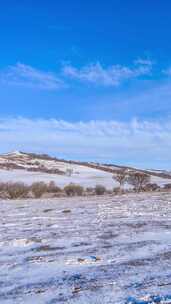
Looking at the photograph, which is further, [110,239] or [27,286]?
[110,239]

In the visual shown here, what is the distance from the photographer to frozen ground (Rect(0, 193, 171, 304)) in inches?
303

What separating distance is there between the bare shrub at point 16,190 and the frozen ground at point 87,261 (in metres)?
21.9

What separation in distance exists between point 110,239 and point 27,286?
190 inches

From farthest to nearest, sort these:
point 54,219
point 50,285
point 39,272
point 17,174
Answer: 1. point 17,174
2. point 54,219
3. point 39,272
4. point 50,285

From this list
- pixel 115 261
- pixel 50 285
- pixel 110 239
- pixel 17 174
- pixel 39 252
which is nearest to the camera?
pixel 50 285

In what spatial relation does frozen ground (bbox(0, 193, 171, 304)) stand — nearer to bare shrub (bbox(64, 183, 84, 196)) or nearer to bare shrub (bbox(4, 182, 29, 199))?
bare shrub (bbox(4, 182, 29, 199))

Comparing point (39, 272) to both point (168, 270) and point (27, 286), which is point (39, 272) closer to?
point (27, 286)

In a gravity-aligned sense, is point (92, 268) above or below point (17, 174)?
below

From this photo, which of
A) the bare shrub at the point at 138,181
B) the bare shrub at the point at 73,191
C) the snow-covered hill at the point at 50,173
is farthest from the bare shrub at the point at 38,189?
the bare shrub at the point at 138,181

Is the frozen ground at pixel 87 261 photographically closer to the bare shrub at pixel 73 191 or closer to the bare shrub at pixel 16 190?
the bare shrub at pixel 16 190

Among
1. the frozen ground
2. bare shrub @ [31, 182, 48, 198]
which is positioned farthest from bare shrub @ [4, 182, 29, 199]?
the frozen ground

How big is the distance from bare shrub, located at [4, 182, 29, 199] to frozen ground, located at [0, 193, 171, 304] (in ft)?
71.7

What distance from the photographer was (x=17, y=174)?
60031 millimetres

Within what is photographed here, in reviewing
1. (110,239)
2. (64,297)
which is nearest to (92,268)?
Result: (64,297)
